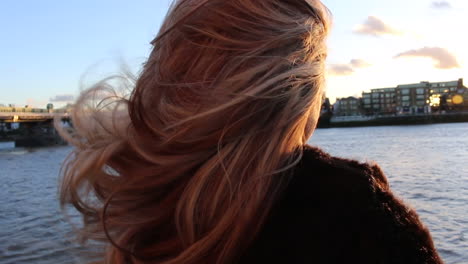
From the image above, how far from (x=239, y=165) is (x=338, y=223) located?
0.33 meters

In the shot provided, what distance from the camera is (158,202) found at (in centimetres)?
148

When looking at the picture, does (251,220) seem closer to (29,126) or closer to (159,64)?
(159,64)

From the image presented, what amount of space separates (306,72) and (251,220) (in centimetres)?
50

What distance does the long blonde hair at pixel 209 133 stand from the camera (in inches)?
53.5

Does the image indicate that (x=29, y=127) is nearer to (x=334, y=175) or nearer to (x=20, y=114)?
(x=20, y=114)

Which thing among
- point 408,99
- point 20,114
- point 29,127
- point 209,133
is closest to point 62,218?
point 209,133

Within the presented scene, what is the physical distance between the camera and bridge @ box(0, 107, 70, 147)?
68875 millimetres

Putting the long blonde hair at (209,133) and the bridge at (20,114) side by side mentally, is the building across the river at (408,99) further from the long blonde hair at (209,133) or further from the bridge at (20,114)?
the long blonde hair at (209,133)

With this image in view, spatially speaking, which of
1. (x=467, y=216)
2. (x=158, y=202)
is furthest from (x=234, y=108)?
(x=467, y=216)

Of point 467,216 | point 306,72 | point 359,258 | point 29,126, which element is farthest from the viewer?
point 29,126

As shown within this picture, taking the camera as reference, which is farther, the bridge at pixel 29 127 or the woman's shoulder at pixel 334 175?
the bridge at pixel 29 127

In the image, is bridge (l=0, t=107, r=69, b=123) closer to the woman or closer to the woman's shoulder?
the woman

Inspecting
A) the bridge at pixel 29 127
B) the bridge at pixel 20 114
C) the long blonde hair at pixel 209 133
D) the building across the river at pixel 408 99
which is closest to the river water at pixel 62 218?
the long blonde hair at pixel 209 133

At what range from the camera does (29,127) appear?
3691 inches
